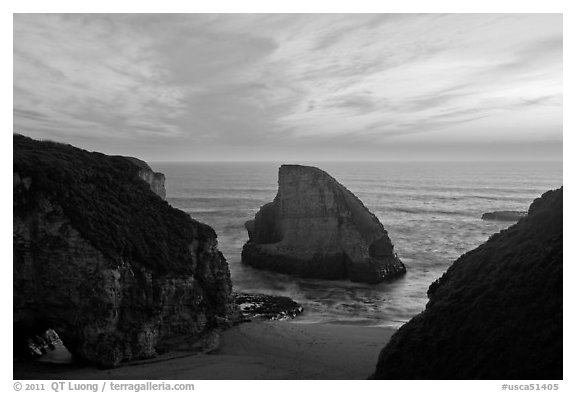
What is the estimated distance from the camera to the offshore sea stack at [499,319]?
624 inches

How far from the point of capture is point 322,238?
47.9 metres

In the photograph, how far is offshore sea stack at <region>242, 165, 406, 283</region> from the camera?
150 feet

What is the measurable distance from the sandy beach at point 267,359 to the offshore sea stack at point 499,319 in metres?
3.79

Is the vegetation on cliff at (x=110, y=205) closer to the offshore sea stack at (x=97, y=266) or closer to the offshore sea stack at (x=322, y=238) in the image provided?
the offshore sea stack at (x=97, y=266)

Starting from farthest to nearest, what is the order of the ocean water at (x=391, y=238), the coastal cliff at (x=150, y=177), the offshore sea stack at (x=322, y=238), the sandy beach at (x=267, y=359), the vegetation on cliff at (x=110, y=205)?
the offshore sea stack at (x=322, y=238) → the ocean water at (x=391, y=238) → the coastal cliff at (x=150, y=177) → the vegetation on cliff at (x=110, y=205) → the sandy beach at (x=267, y=359)

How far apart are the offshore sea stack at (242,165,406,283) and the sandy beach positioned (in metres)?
15.5

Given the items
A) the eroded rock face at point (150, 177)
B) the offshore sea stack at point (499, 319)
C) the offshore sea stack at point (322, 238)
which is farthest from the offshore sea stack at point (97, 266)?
the offshore sea stack at point (322, 238)

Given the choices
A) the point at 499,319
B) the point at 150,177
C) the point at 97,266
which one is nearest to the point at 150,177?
the point at 150,177

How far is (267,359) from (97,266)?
963 cm

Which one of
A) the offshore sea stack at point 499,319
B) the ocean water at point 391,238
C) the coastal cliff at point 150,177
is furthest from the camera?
the ocean water at point 391,238

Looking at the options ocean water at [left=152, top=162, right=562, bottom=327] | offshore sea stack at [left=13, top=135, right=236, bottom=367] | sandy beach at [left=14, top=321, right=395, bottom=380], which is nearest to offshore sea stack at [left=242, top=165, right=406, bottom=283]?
ocean water at [left=152, top=162, right=562, bottom=327]

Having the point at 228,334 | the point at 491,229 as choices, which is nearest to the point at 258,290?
the point at 228,334
